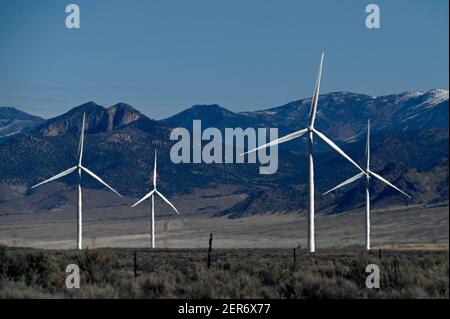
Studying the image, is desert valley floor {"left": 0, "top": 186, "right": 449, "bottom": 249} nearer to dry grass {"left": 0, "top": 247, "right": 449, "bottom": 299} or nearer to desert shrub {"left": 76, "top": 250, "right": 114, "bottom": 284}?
desert shrub {"left": 76, "top": 250, "right": 114, "bottom": 284}

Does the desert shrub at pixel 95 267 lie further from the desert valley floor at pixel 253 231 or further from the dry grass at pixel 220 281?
the desert valley floor at pixel 253 231

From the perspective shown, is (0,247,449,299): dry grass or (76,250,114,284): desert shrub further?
(76,250,114,284): desert shrub

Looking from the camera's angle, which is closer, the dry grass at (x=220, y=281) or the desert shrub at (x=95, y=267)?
the dry grass at (x=220, y=281)

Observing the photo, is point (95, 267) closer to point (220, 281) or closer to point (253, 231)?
point (220, 281)

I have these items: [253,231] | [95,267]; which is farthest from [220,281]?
[253,231]

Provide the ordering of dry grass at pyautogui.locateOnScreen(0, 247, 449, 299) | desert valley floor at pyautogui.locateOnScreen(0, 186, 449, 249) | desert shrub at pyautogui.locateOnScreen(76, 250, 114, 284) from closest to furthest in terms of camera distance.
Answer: dry grass at pyautogui.locateOnScreen(0, 247, 449, 299) → desert shrub at pyautogui.locateOnScreen(76, 250, 114, 284) → desert valley floor at pyautogui.locateOnScreen(0, 186, 449, 249)

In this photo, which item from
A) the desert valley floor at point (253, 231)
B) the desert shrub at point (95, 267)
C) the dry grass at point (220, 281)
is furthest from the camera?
the desert valley floor at point (253, 231)

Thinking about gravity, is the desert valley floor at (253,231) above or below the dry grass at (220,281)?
above

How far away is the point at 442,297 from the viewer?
33625 mm

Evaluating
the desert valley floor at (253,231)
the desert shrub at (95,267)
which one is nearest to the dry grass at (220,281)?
the desert shrub at (95,267)

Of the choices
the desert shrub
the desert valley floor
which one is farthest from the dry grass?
the desert valley floor

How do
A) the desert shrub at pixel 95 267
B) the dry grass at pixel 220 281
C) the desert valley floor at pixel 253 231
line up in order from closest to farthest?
1. the dry grass at pixel 220 281
2. the desert shrub at pixel 95 267
3. the desert valley floor at pixel 253 231
